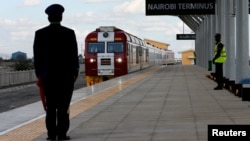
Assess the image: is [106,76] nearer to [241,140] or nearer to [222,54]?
[222,54]

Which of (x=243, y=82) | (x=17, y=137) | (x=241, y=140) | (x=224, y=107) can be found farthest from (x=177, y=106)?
(x=241, y=140)

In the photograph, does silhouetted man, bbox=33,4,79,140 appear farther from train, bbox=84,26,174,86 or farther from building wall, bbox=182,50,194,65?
building wall, bbox=182,50,194,65

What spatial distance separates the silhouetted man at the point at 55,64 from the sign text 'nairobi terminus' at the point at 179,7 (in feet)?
56.5

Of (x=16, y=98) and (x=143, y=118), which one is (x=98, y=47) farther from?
(x=143, y=118)

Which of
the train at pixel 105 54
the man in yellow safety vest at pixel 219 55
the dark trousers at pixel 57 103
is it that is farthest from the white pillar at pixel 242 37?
the train at pixel 105 54

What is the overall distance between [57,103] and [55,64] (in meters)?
0.56

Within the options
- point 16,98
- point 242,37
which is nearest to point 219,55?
point 242,37

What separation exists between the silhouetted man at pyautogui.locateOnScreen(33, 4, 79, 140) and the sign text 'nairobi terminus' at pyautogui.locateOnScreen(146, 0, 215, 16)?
1722cm

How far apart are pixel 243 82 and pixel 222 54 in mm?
4304

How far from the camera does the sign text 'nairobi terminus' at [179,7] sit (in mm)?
25250

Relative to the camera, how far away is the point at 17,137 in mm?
8953

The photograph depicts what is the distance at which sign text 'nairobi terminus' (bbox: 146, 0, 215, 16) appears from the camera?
2525 centimetres

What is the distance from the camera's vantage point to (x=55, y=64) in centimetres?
838

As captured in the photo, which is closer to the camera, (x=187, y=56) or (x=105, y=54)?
(x=105, y=54)
